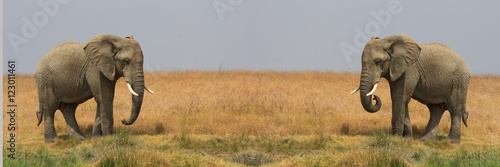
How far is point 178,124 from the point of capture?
13.4 meters

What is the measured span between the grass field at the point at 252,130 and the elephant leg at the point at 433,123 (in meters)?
0.36

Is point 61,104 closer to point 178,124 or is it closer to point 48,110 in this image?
point 48,110

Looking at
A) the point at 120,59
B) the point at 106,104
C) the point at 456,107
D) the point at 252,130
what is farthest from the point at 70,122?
the point at 456,107

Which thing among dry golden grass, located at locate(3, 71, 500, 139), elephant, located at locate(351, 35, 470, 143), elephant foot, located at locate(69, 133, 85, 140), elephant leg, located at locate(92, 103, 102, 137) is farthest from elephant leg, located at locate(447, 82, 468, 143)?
elephant foot, located at locate(69, 133, 85, 140)

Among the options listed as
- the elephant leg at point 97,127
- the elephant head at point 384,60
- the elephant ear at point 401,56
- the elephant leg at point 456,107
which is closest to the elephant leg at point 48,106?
the elephant leg at point 97,127

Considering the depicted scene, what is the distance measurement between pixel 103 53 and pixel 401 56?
22.0ft

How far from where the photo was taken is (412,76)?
37.7 feet

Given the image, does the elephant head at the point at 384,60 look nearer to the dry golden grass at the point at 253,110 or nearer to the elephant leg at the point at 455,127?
the elephant leg at the point at 455,127

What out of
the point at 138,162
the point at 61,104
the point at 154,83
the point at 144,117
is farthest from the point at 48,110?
the point at 154,83

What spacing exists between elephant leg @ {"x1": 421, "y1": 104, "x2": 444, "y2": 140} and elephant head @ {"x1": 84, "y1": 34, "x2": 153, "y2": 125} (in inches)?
277

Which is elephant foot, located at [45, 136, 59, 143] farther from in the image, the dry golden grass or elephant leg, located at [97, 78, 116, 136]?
elephant leg, located at [97, 78, 116, 136]

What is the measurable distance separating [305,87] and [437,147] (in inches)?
287

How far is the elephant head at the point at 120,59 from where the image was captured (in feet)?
36.3

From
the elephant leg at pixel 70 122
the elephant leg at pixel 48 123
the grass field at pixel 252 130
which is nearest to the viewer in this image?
the grass field at pixel 252 130
